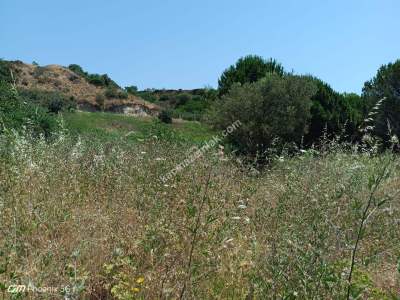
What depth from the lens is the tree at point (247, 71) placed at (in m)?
22.5

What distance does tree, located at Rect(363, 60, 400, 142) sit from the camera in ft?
65.4

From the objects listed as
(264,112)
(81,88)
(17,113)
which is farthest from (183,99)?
(17,113)

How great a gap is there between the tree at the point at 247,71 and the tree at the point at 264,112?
6912mm

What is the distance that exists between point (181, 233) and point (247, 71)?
66.8 ft

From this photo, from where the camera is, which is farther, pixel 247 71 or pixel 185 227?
pixel 247 71

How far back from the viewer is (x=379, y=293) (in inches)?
110

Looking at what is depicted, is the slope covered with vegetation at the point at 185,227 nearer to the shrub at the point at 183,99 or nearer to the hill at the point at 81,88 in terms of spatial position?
the hill at the point at 81,88

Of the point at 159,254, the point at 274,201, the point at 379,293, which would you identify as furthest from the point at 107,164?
the point at 379,293

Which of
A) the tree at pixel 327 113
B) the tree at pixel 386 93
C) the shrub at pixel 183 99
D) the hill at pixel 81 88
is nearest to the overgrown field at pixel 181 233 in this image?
the tree at pixel 327 113

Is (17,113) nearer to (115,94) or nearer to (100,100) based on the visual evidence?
(100,100)

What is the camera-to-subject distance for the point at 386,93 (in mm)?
21656

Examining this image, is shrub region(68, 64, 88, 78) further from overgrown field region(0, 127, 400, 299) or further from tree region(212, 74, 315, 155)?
overgrown field region(0, 127, 400, 299)

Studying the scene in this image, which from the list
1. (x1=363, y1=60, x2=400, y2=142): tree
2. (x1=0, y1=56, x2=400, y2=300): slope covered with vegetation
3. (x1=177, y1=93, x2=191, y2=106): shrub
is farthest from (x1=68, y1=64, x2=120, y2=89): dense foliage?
(x1=0, y1=56, x2=400, y2=300): slope covered with vegetation

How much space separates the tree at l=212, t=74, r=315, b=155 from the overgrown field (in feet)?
28.4
